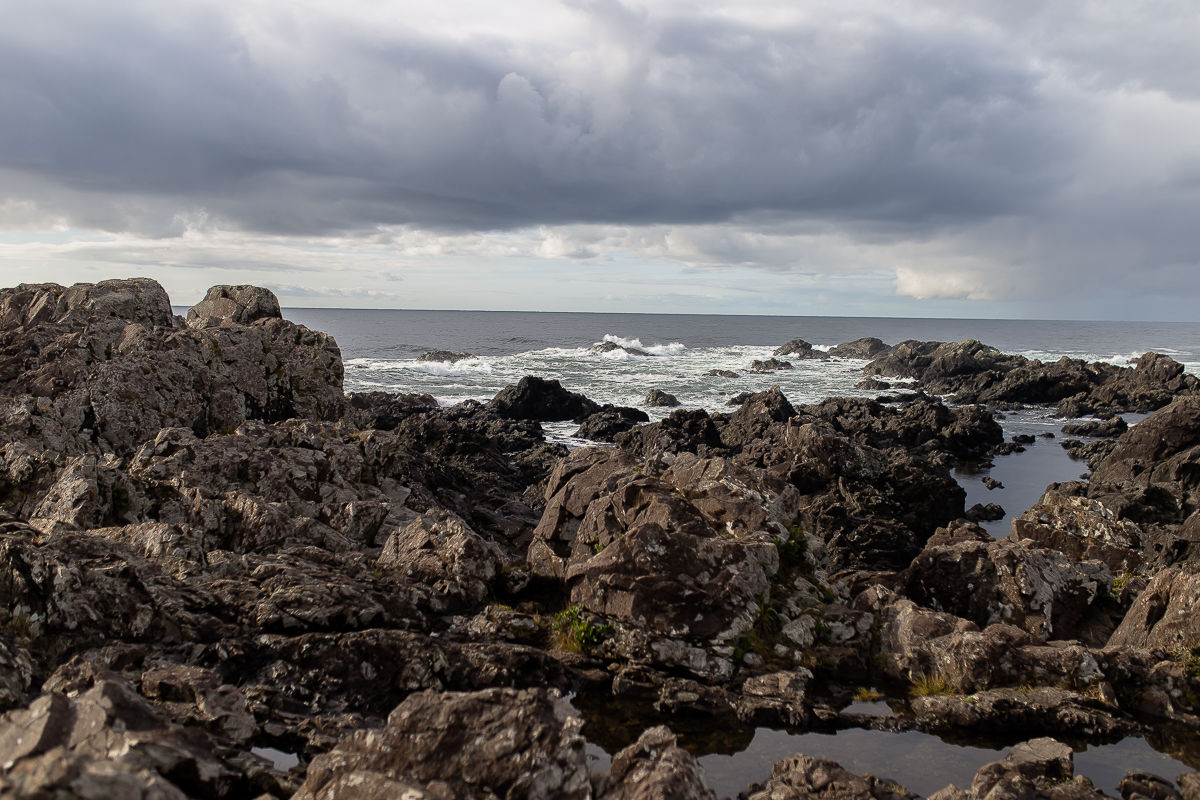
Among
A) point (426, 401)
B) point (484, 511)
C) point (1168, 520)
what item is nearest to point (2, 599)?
point (484, 511)

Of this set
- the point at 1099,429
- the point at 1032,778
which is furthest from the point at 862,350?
the point at 1032,778

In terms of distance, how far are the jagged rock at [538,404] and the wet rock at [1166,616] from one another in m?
38.5

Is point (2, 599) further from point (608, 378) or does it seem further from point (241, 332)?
point (608, 378)

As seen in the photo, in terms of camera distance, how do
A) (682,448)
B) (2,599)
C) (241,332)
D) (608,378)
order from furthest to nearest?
(608,378)
(682,448)
(241,332)
(2,599)

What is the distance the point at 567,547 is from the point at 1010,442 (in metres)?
38.9

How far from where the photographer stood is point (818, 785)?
20.9ft

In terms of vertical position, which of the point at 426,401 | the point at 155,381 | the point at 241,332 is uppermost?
the point at 241,332

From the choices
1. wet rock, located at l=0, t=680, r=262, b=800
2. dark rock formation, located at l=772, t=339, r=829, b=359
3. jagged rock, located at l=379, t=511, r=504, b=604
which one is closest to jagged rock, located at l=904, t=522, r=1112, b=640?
jagged rock, located at l=379, t=511, r=504, b=604

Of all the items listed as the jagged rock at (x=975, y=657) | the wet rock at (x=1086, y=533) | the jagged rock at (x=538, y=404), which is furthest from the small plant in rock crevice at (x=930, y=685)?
the jagged rock at (x=538, y=404)

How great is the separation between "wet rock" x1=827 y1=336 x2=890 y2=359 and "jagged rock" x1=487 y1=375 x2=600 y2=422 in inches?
2961

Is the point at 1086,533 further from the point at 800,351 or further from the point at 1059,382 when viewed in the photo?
the point at 800,351

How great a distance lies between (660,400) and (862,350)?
68.9 m

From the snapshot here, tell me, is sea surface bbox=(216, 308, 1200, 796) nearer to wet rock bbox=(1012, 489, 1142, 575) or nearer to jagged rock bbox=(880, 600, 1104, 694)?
jagged rock bbox=(880, 600, 1104, 694)

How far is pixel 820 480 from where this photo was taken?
23906 millimetres
